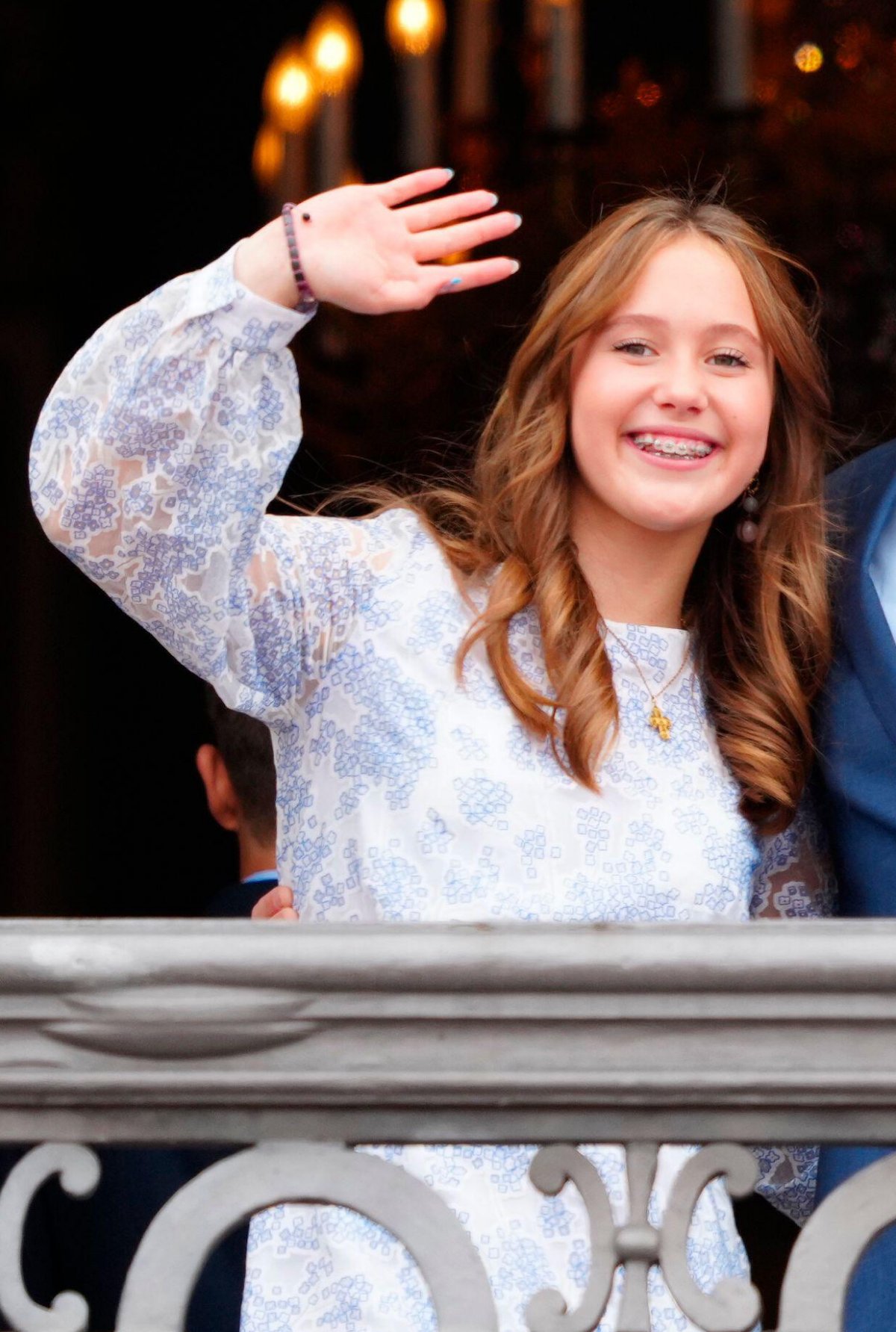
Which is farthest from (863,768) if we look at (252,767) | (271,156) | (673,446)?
(271,156)

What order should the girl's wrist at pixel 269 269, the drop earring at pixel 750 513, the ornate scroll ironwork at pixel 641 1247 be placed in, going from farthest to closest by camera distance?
the drop earring at pixel 750 513
the girl's wrist at pixel 269 269
the ornate scroll ironwork at pixel 641 1247

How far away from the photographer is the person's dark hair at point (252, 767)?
2537mm

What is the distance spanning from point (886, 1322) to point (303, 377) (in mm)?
3232

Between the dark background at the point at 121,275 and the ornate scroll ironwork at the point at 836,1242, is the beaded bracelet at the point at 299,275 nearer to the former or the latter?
the ornate scroll ironwork at the point at 836,1242

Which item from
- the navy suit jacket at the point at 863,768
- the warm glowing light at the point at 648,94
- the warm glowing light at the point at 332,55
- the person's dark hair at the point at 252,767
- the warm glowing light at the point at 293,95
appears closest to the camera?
the navy suit jacket at the point at 863,768

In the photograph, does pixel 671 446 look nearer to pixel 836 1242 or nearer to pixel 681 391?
pixel 681 391

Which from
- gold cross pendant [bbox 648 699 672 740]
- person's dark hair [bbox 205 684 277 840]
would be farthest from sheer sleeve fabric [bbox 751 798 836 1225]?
person's dark hair [bbox 205 684 277 840]

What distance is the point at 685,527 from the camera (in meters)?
1.98

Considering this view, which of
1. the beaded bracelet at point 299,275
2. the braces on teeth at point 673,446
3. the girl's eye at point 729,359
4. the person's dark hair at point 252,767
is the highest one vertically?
the girl's eye at point 729,359

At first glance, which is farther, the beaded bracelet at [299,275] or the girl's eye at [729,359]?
the girl's eye at [729,359]

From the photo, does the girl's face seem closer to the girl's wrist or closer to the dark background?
the girl's wrist

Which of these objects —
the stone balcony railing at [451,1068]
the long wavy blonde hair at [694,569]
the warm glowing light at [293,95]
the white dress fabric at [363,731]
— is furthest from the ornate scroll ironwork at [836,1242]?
the warm glowing light at [293,95]

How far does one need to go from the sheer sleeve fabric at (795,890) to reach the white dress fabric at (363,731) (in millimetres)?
42

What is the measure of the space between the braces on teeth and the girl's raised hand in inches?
11.9
